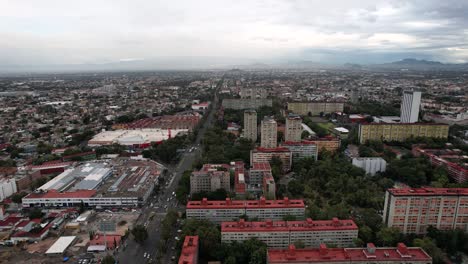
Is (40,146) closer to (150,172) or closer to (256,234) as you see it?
(150,172)

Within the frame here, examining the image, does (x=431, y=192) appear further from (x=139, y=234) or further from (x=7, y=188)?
(x=7, y=188)

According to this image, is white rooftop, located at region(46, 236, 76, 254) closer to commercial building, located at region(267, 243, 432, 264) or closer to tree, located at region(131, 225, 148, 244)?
tree, located at region(131, 225, 148, 244)

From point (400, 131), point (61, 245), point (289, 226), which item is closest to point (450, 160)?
point (400, 131)

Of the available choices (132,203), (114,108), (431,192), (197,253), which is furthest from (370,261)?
(114,108)

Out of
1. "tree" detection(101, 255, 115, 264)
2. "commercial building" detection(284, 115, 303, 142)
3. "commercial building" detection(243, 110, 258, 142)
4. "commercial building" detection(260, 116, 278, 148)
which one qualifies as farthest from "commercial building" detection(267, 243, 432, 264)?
"commercial building" detection(243, 110, 258, 142)

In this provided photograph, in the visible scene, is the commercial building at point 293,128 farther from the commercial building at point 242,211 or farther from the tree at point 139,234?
the tree at point 139,234

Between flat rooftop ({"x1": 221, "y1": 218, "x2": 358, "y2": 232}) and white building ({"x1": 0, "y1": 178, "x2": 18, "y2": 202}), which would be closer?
flat rooftop ({"x1": 221, "y1": 218, "x2": 358, "y2": 232})
